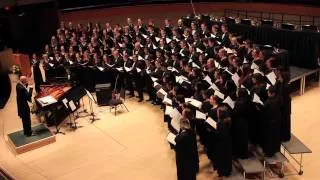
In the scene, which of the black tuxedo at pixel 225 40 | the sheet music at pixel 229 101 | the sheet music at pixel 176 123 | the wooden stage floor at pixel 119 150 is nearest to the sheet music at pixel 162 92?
the wooden stage floor at pixel 119 150

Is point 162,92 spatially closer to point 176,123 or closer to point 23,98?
point 176,123

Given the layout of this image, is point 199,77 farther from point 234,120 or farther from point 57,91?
point 57,91

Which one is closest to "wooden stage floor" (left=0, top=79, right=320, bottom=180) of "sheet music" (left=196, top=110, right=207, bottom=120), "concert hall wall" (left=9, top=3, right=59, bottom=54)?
"sheet music" (left=196, top=110, right=207, bottom=120)

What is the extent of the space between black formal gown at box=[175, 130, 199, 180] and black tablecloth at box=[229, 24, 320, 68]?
7.28 metres

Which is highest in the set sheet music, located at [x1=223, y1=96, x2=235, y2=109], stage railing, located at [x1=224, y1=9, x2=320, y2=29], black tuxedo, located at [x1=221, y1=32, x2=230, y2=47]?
stage railing, located at [x1=224, y1=9, x2=320, y2=29]

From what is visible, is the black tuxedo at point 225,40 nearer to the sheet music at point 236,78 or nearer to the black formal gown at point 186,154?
the sheet music at point 236,78

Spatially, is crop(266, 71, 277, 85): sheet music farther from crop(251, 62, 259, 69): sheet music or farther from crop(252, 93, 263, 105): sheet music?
crop(252, 93, 263, 105): sheet music

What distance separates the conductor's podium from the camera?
11.4 metres

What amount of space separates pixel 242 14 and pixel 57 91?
11.6m

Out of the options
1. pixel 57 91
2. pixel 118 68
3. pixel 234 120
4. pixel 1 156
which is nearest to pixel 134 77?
pixel 118 68

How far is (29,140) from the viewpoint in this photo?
1168cm

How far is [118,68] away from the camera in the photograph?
14.5 metres

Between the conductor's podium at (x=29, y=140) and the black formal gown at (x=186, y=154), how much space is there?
15.1 ft

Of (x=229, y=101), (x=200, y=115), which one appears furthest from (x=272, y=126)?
(x=200, y=115)
